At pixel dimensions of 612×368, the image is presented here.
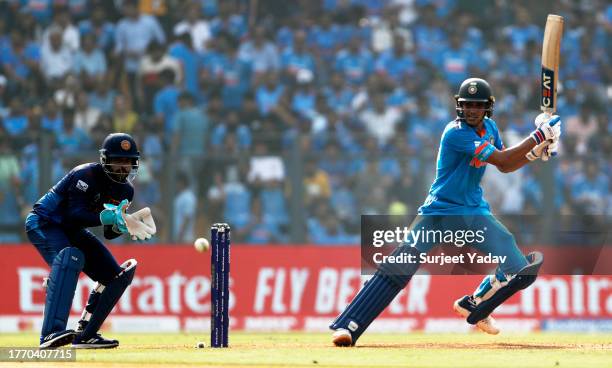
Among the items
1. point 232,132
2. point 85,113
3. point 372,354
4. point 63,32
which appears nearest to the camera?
point 372,354

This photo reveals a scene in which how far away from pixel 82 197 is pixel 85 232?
55 cm

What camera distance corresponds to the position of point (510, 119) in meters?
18.9

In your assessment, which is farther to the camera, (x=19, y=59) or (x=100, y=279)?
(x=19, y=59)

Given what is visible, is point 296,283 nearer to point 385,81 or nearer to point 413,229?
point 385,81

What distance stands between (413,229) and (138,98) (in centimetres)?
1050

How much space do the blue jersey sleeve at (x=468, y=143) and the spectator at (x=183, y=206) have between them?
6939 millimetres

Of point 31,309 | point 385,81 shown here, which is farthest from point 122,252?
point 385,81

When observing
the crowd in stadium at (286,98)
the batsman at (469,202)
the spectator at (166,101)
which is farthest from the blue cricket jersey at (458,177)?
the spectator at (166,101)

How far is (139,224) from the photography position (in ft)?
32.4

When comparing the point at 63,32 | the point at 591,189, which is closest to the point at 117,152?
the point at 591,189

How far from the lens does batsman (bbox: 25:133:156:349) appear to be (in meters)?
9.70

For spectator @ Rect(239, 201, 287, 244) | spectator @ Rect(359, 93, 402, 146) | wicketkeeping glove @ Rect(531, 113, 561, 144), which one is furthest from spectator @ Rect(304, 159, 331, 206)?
wicketkeeping glove @ Rect(531, 113, 561, 144)

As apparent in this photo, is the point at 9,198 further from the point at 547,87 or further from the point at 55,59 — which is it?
the point at 547,87

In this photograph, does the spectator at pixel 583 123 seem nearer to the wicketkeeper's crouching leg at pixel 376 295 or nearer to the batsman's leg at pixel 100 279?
the wicketkeeper's crouching leg at pixel 376 295
